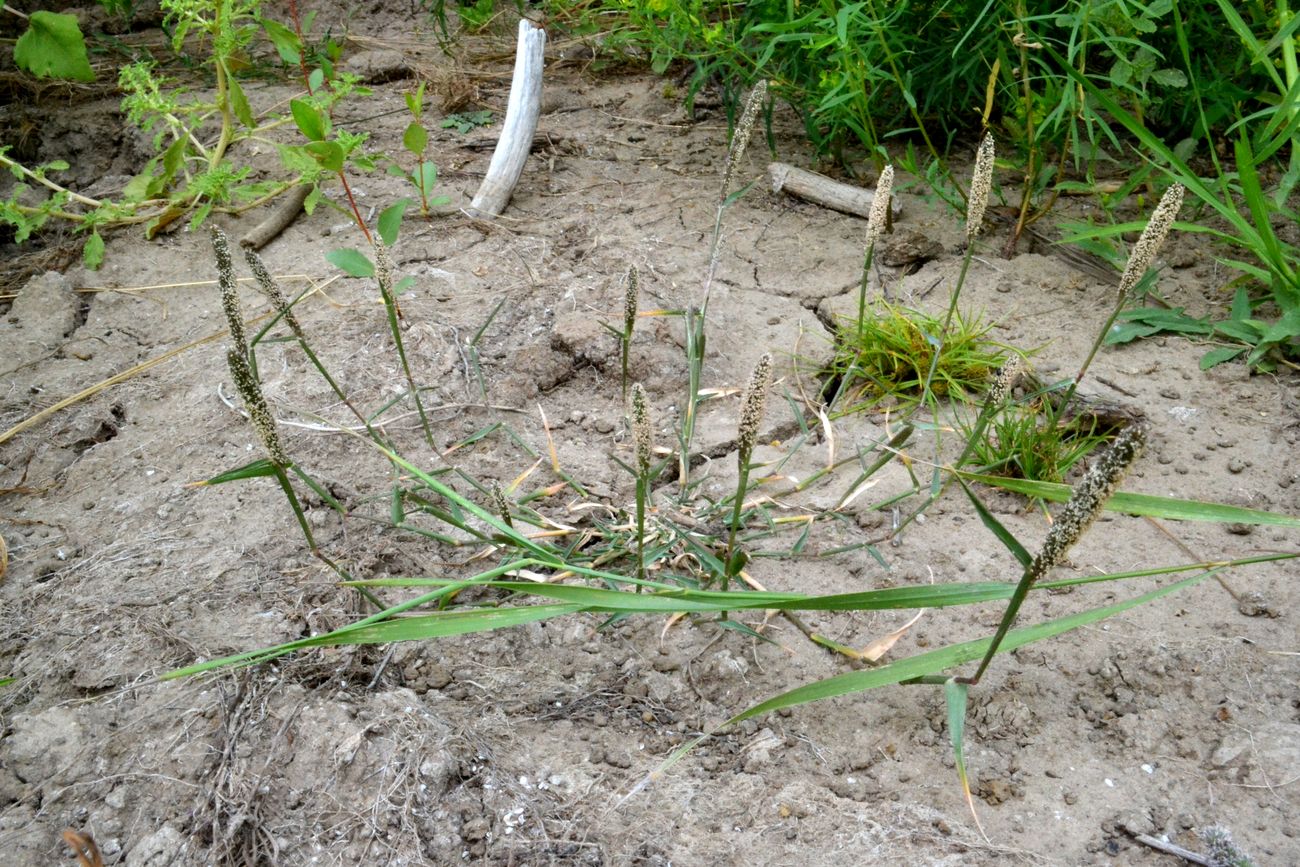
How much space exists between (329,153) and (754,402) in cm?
181

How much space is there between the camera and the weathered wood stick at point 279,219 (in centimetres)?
295

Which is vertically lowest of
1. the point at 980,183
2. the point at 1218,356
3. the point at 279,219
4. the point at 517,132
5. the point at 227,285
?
the point at 279,219

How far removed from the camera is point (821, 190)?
3045mm

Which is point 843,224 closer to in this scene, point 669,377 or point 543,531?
point 669,377

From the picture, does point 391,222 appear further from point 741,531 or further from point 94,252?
point 741,531

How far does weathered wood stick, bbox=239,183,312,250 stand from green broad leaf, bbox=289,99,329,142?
43cm

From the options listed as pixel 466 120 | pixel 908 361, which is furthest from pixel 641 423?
pixel 466 120

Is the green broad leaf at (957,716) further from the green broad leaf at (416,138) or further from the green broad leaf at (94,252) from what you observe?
the green broad leaf at (94,252)

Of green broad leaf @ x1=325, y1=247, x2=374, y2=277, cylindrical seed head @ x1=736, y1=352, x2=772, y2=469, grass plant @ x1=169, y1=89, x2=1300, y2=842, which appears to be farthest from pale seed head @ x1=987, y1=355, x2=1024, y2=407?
green broad leaf @ x1=325, y1=247, x2=374, y2=277

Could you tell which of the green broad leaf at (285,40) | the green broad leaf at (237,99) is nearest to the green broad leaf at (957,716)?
the green broad leaf at (237,99)

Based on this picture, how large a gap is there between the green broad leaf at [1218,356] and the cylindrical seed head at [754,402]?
1.52 m

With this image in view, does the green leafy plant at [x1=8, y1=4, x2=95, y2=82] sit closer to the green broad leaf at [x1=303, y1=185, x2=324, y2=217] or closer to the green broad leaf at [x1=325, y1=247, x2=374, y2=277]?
the green broad leaf at [x1=303, y1=185, x2=324, y2=217]

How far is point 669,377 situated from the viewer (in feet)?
8.13

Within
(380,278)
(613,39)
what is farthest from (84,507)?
(613,39)
